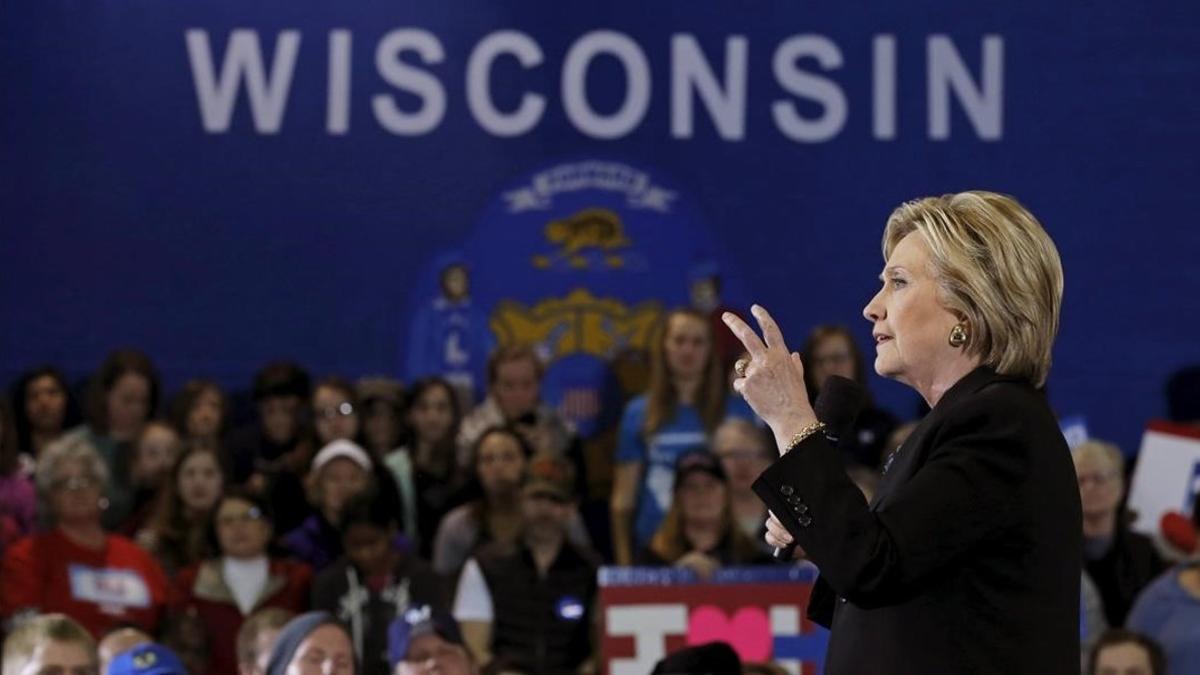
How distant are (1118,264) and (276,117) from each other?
10.2ft

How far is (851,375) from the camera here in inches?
285

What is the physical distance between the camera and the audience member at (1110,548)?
6621 millimetres

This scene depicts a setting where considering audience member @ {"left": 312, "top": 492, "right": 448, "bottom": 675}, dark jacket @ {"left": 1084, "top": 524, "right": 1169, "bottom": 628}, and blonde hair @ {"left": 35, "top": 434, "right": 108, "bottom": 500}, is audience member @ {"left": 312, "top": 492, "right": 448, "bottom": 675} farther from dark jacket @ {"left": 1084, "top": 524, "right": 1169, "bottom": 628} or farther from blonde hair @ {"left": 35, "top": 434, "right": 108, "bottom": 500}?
dark jacket @ {"left": 1084, "top": 524, "right": 1169, "bottom": 628}

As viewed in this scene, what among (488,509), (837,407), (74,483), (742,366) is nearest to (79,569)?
(74,483)

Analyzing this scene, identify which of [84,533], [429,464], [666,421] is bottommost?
[84,533]

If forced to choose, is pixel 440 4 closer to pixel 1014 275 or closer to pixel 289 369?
pixel 289 369

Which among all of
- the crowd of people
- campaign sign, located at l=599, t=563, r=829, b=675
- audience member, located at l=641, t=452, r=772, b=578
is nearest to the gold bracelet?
the crowd of people

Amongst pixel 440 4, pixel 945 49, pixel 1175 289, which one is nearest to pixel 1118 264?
pixel 1175 289

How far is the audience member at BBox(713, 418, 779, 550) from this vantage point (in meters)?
6.68

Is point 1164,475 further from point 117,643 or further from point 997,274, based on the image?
point 997,274

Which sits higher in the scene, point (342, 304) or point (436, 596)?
point (342, 304)

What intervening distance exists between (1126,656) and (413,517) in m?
2.19

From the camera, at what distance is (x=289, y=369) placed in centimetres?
791

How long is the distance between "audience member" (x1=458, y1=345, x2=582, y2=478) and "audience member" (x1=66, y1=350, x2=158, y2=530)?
1.01 meters
